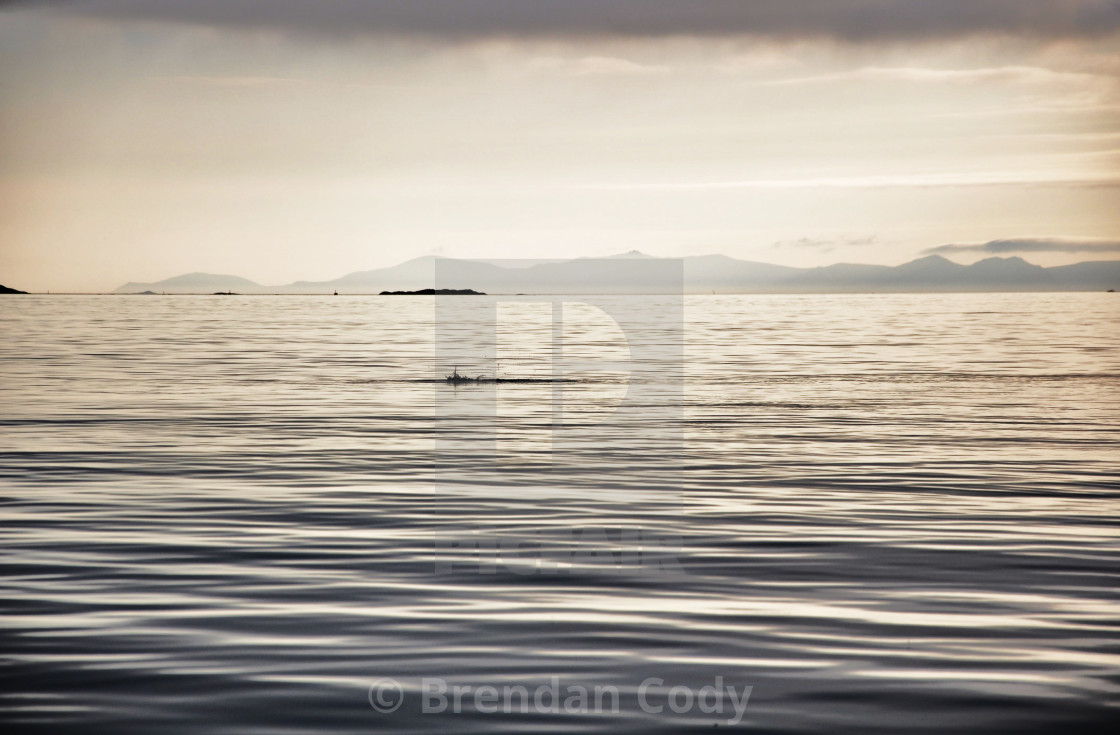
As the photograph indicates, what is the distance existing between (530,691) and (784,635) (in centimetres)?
259

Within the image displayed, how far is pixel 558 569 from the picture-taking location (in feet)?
42.1

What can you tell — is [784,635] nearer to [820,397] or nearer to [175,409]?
[175,409]

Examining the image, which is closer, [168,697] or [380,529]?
[168,697]

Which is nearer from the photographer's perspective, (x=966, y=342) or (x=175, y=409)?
(x=175, y=409)

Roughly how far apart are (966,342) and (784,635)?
63.8 m

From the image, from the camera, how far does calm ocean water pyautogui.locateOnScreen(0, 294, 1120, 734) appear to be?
28.0ft

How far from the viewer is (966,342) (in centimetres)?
6969

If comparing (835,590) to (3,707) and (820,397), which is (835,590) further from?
(820,397)

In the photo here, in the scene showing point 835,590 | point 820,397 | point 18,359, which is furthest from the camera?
point 18,359

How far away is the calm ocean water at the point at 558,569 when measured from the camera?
8547 millimetres

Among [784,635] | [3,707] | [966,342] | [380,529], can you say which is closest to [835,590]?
[784,635]

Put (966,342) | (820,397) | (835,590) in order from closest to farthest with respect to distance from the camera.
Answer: (835,590)
(820,397)
(966,342)

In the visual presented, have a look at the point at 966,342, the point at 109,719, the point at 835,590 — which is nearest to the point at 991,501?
the point at 835,590

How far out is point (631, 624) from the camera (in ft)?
34.5
